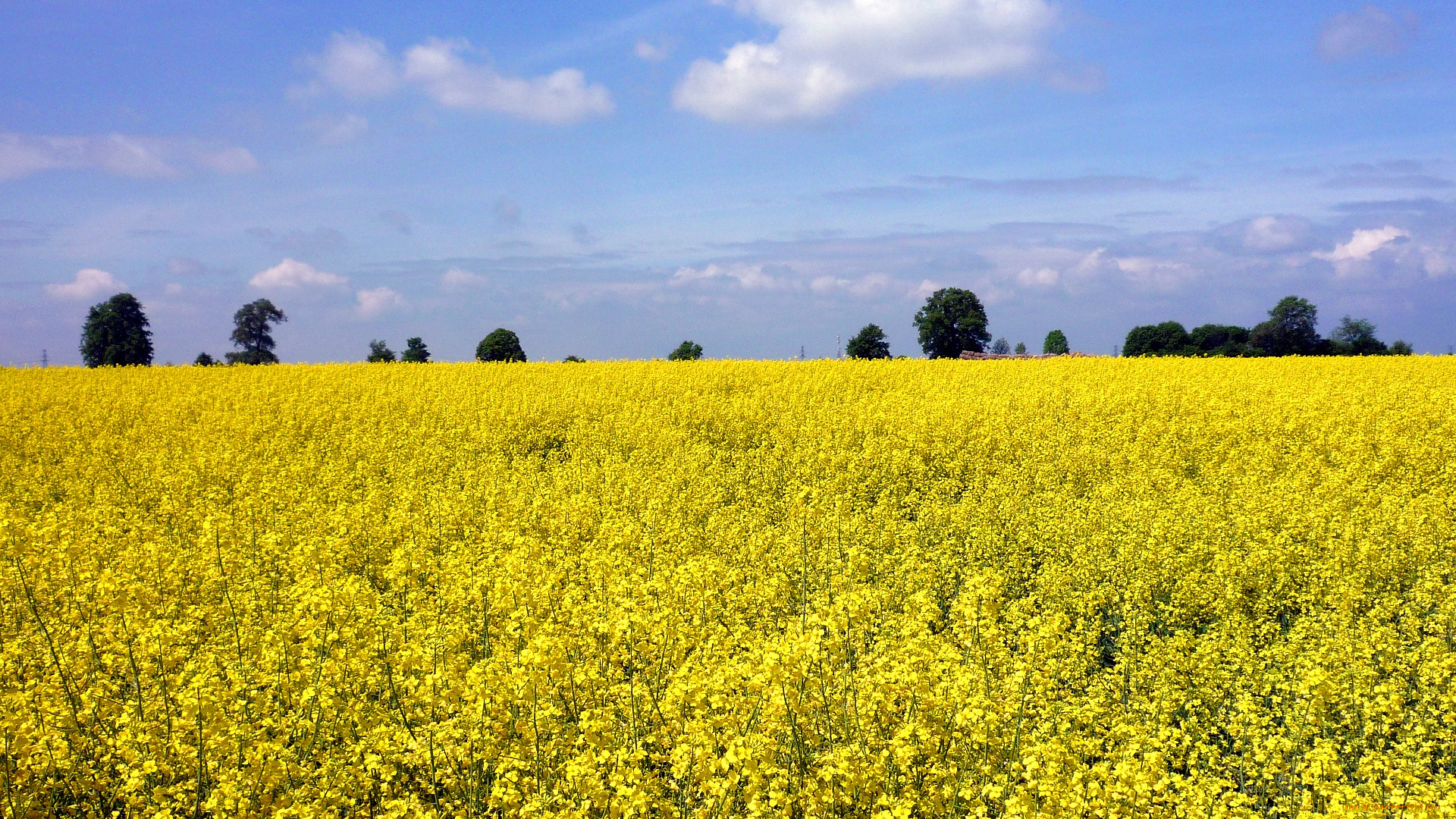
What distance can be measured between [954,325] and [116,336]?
69.2 m

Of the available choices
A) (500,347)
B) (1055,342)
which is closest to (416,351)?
(500,347)

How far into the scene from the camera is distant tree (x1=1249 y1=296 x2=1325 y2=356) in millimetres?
54406

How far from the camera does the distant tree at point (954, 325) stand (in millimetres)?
55219

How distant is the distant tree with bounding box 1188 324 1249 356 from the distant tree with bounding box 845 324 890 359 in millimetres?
26448

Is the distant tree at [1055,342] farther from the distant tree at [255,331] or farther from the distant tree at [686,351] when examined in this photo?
the distant tree at [255,331]

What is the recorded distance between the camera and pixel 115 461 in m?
14.2

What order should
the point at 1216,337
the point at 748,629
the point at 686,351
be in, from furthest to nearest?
the point at 1216,337, the point at 686,351, the point at 748,629

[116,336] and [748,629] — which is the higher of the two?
[116,336]

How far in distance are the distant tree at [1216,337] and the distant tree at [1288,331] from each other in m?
1.49

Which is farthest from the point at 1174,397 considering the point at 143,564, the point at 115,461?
the point at 115,461

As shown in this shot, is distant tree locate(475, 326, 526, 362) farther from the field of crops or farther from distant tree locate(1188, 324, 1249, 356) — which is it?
distant tree locate(1188, 324, 1249, 356)

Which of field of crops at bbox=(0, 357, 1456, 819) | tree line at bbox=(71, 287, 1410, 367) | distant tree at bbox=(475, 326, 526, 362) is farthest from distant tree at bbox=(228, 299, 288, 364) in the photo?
field of crops at bbox=(0, 357, 1456, 819)

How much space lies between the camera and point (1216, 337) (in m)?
63.4

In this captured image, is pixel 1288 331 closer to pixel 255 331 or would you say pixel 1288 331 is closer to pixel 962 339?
pixel 962 339
